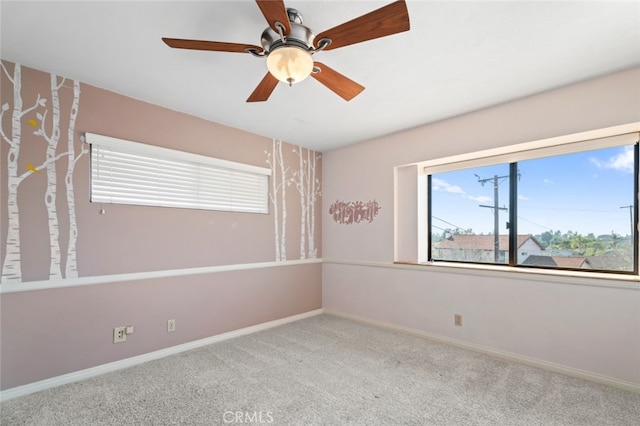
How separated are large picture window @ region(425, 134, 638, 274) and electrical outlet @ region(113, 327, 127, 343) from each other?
11.1ft

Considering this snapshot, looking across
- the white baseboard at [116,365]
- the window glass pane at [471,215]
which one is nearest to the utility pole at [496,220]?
the window glass pane at [471,215]

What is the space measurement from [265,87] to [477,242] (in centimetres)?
282

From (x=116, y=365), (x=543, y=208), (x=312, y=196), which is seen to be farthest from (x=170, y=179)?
(x=543, y=208)

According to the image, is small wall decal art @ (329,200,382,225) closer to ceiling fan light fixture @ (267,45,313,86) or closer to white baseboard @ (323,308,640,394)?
white baseboard @ (323,308,640,394)

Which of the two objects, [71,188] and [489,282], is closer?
[71,188]

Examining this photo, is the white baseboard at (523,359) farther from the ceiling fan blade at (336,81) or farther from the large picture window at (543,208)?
the ceiling fan blade at (336,81)

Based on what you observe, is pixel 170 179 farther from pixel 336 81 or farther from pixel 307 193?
pixel 336 81

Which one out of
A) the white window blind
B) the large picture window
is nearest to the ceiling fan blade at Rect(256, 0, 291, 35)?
the white window blind

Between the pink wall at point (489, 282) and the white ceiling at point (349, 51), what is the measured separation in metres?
0.24

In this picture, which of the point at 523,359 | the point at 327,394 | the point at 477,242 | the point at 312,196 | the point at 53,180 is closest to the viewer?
the point at 327,394

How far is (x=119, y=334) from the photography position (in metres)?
2.64

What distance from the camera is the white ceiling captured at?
168 cm

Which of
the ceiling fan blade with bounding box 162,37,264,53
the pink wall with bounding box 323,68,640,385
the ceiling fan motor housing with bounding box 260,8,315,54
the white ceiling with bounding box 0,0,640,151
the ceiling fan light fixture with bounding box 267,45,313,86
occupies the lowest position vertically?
the pink wall with bounding box 323,68,640,385

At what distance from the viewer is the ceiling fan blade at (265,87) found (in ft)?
6.22
